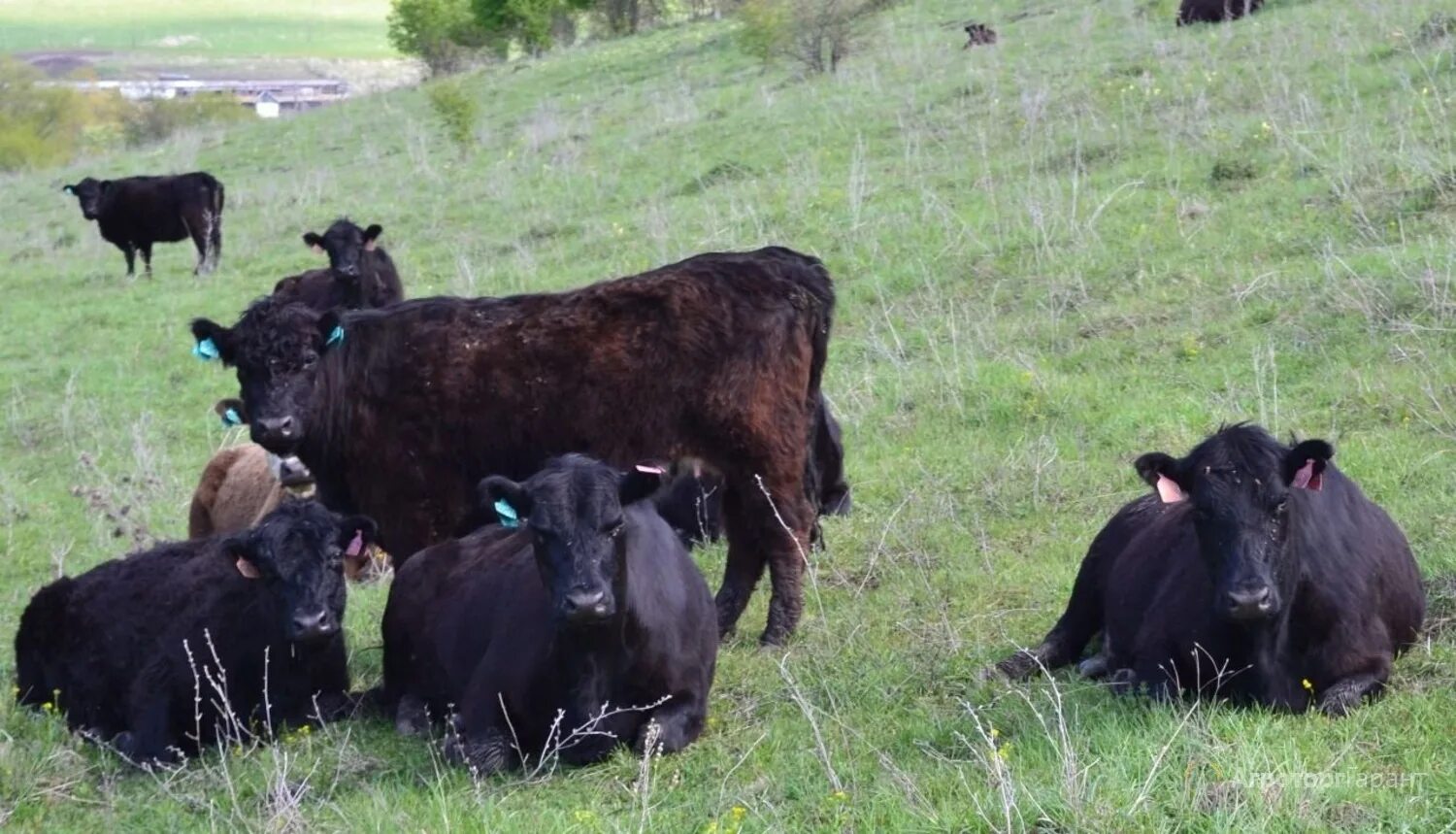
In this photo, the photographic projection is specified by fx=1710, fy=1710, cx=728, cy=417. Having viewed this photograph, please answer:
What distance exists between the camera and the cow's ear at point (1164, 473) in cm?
638

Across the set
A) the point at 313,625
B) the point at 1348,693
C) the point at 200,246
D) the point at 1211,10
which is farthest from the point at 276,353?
the point at 200,246

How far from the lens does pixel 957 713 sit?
6457 millimetres

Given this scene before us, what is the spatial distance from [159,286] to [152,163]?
1504 cm

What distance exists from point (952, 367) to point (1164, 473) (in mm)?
5844

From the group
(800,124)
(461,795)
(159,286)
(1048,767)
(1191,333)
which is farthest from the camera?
(159,286)

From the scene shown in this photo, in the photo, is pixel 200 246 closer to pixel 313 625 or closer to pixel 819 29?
pixel 819 29

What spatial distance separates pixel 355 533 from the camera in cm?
756

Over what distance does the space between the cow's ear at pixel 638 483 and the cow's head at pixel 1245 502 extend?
6.08 feet

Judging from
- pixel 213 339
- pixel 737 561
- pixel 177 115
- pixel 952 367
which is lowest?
pixel 177 115

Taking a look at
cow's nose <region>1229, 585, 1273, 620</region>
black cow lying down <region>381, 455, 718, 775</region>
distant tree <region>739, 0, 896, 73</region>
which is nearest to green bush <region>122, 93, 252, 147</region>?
distant tree <region>739, 0, 896, 73</region>

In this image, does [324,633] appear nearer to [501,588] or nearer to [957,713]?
[501,588]

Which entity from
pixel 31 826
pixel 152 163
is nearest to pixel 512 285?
pixel 31 826

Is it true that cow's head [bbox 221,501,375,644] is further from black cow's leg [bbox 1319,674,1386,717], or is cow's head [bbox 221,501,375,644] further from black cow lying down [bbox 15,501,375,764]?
black cow's leg [bbox 1319,674,1386,717]

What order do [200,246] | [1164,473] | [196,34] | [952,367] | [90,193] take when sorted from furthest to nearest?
[196,34] → [90,193] → [200,246] → [952,367] → [1164,473]
